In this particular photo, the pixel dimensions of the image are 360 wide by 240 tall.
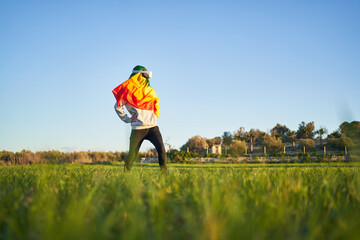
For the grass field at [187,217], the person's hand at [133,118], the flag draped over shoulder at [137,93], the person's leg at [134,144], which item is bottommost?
the grass field at [187,217]

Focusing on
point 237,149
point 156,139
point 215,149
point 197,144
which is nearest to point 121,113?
point 156,139

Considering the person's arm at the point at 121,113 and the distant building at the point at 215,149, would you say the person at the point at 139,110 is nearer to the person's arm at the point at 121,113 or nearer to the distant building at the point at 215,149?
the person's arm at the point at 121,113

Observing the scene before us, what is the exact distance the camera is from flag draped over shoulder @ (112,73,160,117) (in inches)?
226

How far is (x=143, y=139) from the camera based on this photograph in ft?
19.0

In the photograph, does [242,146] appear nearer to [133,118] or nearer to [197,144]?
[197,144]

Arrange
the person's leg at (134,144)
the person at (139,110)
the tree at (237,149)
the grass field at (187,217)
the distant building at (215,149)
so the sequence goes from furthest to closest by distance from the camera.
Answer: the distant building at (215,149) < the tree at (237,149) < the person at (139,110) < the person's leg at (134,144) < the grass field at (187,217)

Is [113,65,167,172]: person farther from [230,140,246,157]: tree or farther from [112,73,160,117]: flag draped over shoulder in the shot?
[230,140,246,157]: tree

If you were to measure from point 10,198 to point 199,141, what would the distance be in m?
52.8

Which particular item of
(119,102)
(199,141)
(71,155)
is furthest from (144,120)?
(199,141)

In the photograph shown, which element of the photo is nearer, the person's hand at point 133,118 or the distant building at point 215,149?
the person's hand at point 133,118

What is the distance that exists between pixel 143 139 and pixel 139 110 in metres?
0.63

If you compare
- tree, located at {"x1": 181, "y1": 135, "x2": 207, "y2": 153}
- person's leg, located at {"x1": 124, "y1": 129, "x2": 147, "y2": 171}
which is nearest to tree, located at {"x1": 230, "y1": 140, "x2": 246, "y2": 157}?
tree, located at {"x1": 181, "y1": 135, "x2": 207, "y2": 153}

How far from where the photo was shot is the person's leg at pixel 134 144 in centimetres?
548

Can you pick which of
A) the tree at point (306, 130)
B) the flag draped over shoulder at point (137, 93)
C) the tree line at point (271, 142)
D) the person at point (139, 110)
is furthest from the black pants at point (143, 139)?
the tree at point (306, 130)
